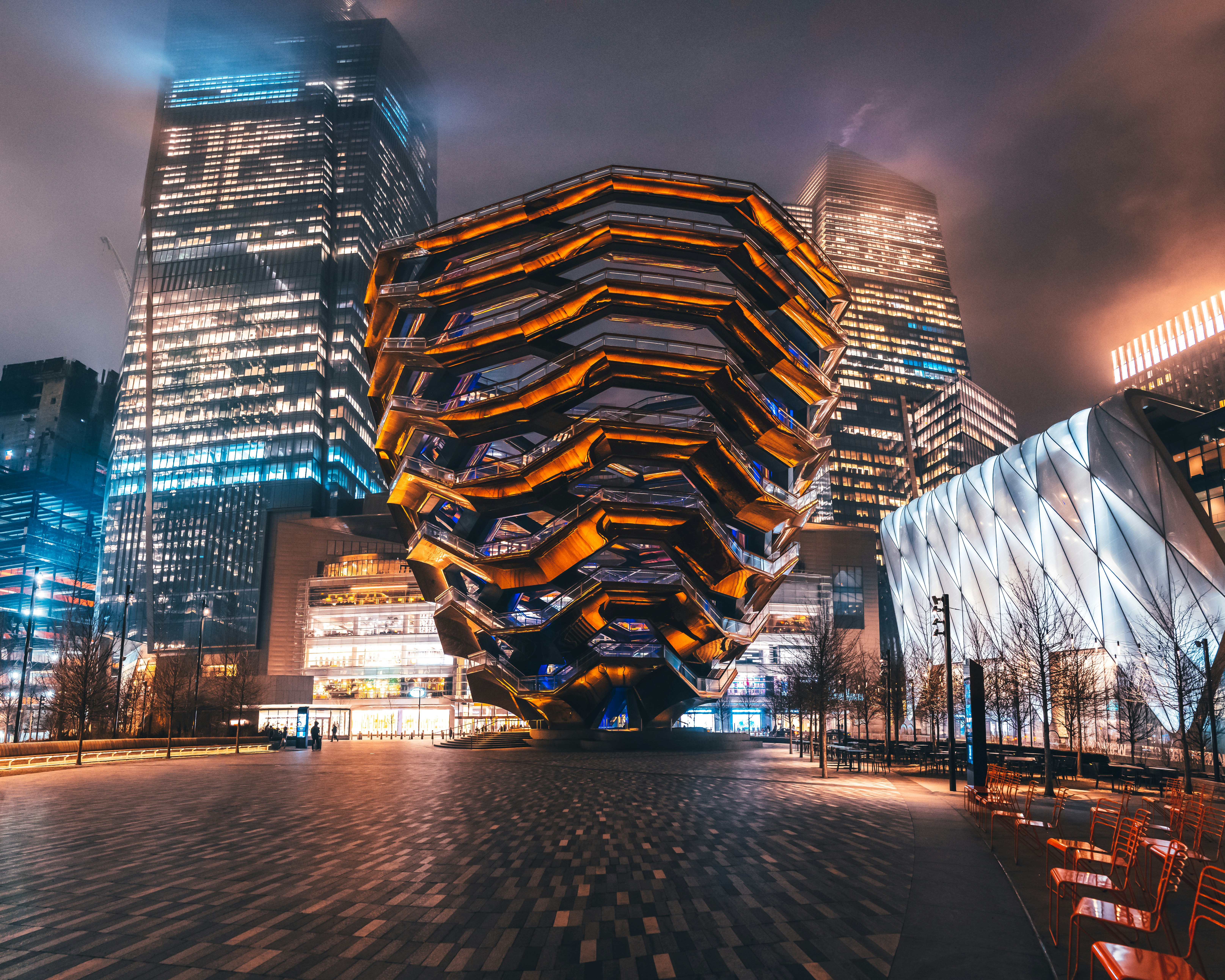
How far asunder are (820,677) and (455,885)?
27.7 metres

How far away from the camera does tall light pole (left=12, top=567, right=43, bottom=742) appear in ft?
142

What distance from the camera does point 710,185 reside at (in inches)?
1838

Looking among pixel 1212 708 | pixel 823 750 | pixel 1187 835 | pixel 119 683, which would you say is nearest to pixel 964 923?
pixel 1187 835

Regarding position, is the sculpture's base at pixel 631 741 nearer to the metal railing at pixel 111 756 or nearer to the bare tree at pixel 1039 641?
the bare tree at pixel 1039 641

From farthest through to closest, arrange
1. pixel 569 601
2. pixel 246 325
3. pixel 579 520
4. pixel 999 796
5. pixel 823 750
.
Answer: pixel 246 325, pixel 569 601, pixel 579 520, pixel 823 750, pixel 999 796

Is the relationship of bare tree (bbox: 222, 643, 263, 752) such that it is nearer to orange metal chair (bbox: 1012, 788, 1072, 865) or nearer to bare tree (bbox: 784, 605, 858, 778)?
bare tree (bbox: 784, 605, 858, 778)

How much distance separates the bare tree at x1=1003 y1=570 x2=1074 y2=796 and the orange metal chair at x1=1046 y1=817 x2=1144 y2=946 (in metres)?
11.1

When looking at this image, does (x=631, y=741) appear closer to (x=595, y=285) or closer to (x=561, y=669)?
(x=561, y=669)

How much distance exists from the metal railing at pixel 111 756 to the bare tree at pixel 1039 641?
4029cm

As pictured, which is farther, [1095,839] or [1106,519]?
[1106,519]

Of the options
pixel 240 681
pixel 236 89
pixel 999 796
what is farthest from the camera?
pixel 236 89

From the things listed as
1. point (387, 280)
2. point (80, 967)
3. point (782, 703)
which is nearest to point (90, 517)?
point (387, 280)

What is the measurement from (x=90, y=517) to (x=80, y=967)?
23368 cm

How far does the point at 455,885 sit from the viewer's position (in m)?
9.57
